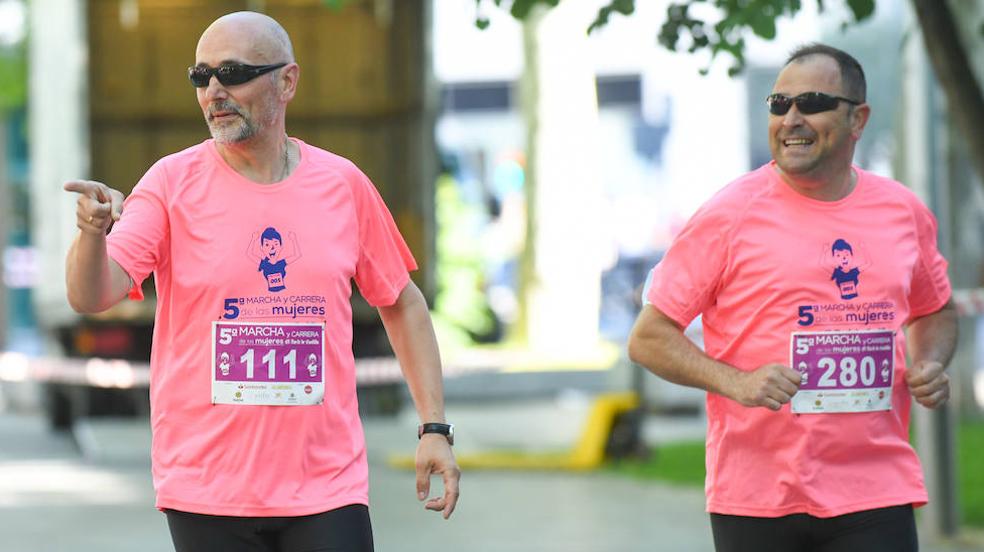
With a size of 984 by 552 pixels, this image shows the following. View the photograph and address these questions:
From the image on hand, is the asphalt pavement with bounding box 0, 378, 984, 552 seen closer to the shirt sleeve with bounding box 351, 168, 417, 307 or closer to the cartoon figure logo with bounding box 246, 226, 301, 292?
the shirt sleeve with bounding box 351, 168, 417, 307

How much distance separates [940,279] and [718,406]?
2.30ft

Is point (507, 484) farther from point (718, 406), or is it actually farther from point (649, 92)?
point (649, 92)

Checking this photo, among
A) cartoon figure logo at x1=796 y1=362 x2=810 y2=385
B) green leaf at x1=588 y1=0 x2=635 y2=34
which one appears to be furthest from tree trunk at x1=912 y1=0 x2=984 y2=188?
cartoon figure logo at x1=796 y1=362 x2=810 y2=385

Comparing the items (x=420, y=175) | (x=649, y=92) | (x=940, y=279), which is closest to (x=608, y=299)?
(x=649, y=92)

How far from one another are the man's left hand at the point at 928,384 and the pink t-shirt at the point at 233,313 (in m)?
1.35

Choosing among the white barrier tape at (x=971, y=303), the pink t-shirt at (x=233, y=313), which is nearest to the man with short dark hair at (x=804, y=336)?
the pink t-shirt at (x=233, y=313)

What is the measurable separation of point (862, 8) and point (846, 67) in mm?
1501

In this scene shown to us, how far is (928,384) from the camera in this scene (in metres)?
4.74

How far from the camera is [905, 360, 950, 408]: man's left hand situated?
15.5ft

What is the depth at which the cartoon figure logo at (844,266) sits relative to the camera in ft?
15.4

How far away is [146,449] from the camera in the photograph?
13.1m

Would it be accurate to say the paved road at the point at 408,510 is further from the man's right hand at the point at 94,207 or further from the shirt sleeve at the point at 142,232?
the man's right hand at the point at 94,207

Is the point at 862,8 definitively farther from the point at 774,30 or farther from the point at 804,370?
the point at 804,370

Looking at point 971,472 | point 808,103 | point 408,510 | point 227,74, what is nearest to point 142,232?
point 227,74
